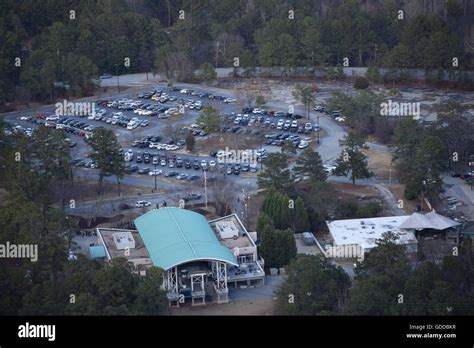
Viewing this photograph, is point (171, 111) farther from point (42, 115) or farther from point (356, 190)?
point (356, 190)

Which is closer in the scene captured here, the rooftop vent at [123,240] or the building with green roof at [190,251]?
the building with green roof at [190,251]

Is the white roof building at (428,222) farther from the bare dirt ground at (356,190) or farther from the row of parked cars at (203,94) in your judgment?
the row of parked cars at (203,94)

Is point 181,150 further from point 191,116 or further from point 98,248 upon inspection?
point 98,248

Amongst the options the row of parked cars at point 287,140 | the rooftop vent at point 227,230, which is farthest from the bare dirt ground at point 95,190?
the row of parked cars at point 287,140

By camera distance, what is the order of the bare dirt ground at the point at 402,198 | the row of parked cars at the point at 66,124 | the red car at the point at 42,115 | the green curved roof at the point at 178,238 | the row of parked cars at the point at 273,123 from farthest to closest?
the red car at the point at 42,115 → the row of parked cars at the point at 273,123 → the row of parked cars at the point at 66,124 → the bare dirt ground at the point at 402,198 → the green curved roof at the point at 178,238

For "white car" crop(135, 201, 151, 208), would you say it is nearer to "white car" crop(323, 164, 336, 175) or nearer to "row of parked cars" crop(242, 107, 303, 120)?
"white car" crop(323, 164, 336, 175)

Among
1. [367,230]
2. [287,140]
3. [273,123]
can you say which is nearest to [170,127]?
[273,123]

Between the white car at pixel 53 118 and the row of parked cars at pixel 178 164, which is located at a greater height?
the white car at pixel 53 118
